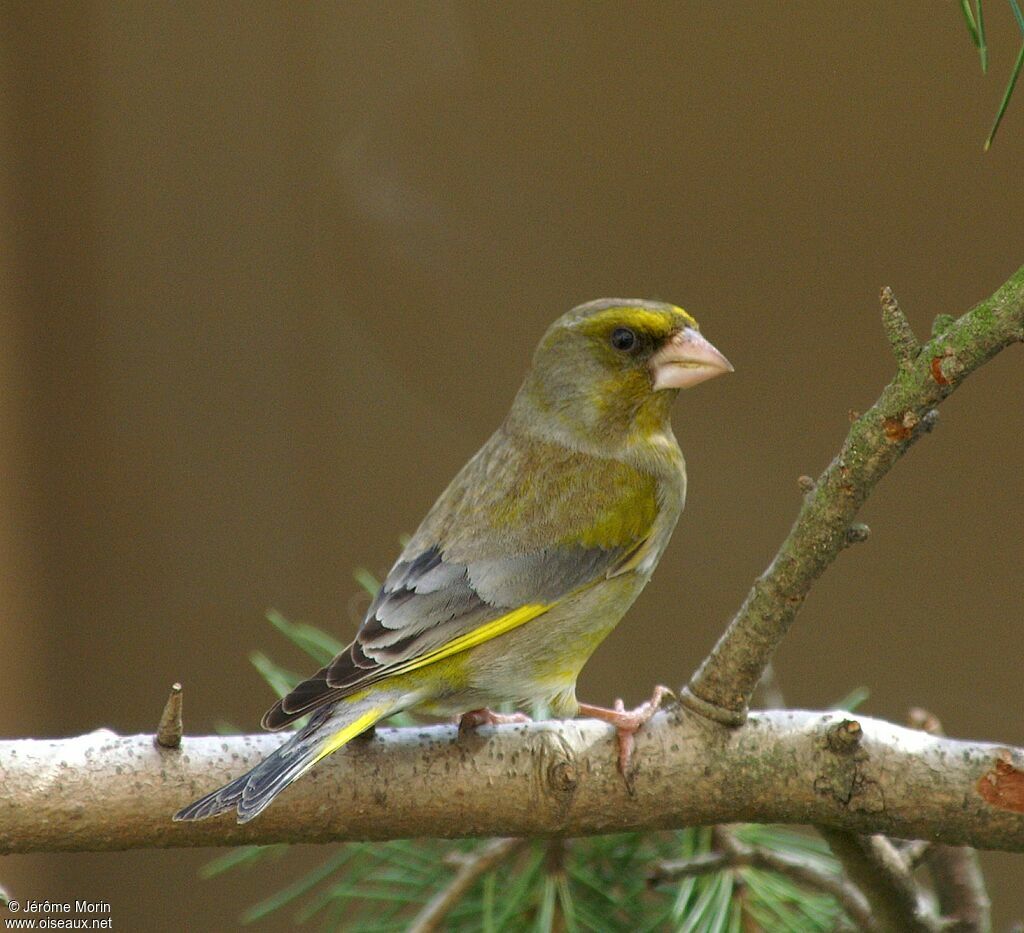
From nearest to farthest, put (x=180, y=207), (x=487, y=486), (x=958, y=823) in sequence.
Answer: (x=958, y=823), (x=487, y=486), (x=180, y=207)

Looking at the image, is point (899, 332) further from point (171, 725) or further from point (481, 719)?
point (171, 725)

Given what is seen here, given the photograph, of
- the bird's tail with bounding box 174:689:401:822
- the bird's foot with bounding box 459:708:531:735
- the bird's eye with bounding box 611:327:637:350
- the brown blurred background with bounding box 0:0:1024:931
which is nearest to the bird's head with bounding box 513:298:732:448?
the bird's eye with bounding box 611:327:637:350

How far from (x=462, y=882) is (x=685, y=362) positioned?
2.20 feet

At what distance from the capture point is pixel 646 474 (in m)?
1.56

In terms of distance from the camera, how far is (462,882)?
1.32 meters

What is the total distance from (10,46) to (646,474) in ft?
5.83

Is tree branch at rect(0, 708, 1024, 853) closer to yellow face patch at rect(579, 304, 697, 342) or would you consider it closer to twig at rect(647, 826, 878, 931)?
twig at rect(647, 826, 878, 931)

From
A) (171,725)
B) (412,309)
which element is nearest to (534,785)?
(171,725)

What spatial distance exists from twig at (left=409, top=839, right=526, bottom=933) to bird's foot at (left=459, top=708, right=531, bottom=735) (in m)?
0.13

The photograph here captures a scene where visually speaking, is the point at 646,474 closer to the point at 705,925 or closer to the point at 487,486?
the point at 487,486

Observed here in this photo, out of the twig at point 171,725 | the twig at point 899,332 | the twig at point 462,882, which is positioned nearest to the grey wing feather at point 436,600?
the twig at point 171,725

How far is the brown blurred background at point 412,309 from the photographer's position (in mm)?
2359

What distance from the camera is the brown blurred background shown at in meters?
2.36

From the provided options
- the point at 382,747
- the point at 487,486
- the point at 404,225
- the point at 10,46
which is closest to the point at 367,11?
the point at 404,225
